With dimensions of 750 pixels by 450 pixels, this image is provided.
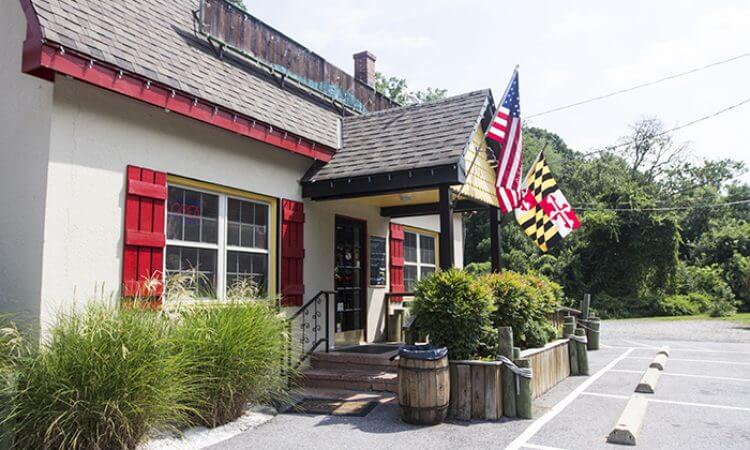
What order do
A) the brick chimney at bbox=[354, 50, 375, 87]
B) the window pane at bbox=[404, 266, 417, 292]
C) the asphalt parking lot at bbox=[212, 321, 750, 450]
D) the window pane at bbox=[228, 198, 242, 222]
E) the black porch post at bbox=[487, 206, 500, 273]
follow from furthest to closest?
1. the brick chimney at bbox=[354, 50, 375, 87]
2. the window pane at bbox=[404, 266, 417, 292]
3. the black porch post at bbox=[487, 206, 500, 273]
4. the window pane at bbox=[228, 198, 242, 222]
5. the asphalt parking lot at bbox=[212, 321, 750, 450]

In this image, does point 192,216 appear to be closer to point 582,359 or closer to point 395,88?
point 582,359

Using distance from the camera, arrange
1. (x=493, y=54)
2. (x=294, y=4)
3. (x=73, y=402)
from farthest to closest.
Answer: (x=493, y=54) < (x=294, y=4) < (x=73, y=402)

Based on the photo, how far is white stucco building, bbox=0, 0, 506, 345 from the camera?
509 centimetres

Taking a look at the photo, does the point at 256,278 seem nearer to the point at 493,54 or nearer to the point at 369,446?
the point at 369,446

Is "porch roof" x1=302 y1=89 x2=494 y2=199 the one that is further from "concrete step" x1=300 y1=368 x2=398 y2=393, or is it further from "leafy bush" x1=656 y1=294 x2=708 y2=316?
"leafy bush" x1=656 y1=294 x2=708 y2=316

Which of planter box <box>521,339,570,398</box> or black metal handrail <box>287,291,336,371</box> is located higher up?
black metal handrail <box>287,291,336,371</box>

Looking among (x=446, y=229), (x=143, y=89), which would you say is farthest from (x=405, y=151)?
(x=143, y=89)

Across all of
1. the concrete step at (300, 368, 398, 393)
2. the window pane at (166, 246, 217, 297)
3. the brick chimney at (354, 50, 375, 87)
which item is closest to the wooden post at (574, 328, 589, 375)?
the concrete step at (300, 368, 398, 393)

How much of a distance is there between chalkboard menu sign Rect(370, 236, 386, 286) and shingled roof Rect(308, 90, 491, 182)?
80.9 inches

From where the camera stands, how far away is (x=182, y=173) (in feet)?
20.7

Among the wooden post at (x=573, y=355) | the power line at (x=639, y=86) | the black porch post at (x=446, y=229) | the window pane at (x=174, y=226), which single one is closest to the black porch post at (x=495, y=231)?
the wooden post at (x=573, y=355)

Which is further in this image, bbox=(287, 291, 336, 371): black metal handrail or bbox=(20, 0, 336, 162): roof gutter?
bbox=(287, 291, 336, 371): black metal handrail

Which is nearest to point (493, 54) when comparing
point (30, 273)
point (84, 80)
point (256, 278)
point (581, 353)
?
point (581, 353)

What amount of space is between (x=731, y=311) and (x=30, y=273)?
24.3m
